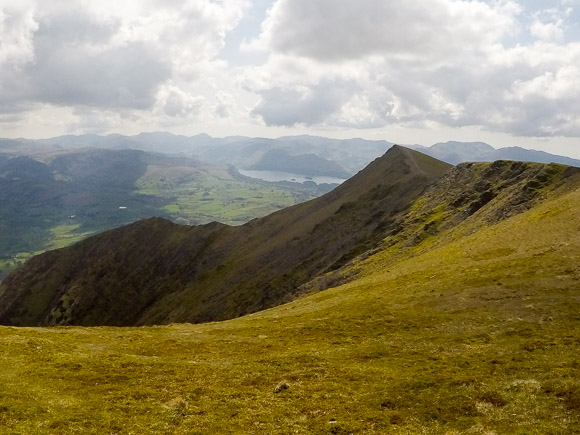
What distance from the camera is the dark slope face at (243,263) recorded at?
422 feet

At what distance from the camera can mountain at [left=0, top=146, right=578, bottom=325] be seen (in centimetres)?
10600

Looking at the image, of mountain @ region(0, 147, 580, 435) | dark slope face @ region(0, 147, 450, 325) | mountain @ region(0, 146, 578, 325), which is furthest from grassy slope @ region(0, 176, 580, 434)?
dark slope face @ region(0, 147, 450, 325)

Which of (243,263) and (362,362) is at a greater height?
(362,362)

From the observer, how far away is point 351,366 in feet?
116

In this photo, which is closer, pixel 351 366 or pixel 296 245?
pixel 351 366

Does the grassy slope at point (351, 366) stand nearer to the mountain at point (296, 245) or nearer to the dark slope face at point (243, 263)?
the mountain at point (296, 245)

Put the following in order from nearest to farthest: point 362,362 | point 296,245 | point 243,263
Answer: point 362,362
point 296,245
point 243,263

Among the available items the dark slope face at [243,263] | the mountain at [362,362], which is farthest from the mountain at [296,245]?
the mountain at [362,362]

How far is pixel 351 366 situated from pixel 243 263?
403 ft

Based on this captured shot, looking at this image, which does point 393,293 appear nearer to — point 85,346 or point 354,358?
point 354,358

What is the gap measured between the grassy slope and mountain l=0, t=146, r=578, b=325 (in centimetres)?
4424

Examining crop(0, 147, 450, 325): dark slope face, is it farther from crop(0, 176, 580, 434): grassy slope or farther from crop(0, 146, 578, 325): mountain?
crop(0, 176, 580, 434): grassy slope

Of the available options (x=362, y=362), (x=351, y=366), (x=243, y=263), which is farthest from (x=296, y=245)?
(x=351, y=366)

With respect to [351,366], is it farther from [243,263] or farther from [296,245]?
[243,263]
